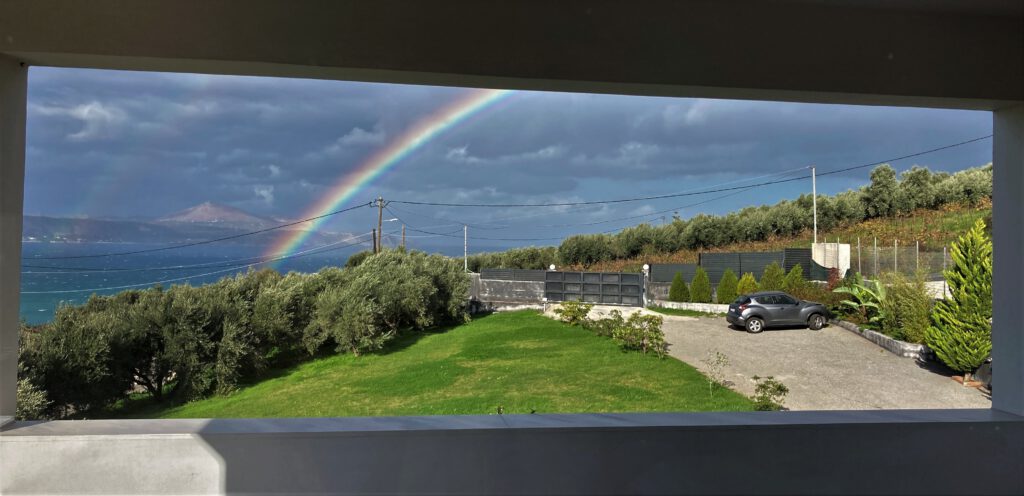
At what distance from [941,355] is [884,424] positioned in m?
6.84

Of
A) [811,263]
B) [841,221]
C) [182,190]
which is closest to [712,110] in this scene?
[811,263]

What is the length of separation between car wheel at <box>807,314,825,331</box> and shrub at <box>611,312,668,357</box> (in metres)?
3.45

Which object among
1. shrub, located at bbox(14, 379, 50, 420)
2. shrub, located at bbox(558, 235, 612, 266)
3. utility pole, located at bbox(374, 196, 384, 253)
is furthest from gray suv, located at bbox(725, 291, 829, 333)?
utility pole, located at bbox(374, 196, 384, 253)

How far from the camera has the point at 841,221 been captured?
2050cm

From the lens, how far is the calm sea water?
8.69m

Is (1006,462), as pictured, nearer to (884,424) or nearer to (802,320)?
(884,424)

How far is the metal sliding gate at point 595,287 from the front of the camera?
1544cm

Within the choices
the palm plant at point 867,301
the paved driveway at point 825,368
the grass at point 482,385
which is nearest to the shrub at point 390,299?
the grass at point 482,385

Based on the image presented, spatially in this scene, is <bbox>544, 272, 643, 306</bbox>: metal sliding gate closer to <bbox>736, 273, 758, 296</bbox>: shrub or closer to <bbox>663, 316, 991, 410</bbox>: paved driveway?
→ <bbox>736, 273, 758, 296</bbox>: shrub

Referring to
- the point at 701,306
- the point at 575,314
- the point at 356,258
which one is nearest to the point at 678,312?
the point at 701,306

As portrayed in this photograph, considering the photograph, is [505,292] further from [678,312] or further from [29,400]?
[29,400]

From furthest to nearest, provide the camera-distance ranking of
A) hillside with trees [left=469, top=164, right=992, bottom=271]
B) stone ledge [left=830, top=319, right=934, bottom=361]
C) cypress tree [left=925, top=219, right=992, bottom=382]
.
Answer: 1. hillside with trees [left=469, top=164, right=992, bottom=271]
2. stone ledge [left=830, top=319, right=934, bottom=361]
3. cypress tree [left=925, top=219, right=992, bottom=382]

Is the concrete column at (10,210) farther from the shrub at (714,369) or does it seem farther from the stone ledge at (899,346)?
the stone ledge at (899,346)

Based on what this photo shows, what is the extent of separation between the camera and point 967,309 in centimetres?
652
